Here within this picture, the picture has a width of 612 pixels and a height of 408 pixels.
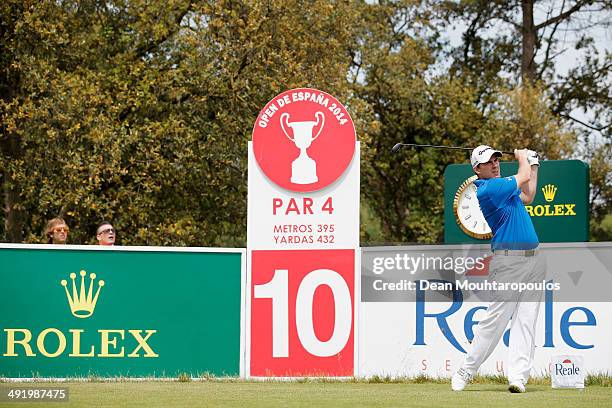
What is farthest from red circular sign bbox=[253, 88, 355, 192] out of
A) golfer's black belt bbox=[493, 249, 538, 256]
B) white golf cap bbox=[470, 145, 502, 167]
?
golfer's black belt bbox=[493, 249, 538, 256]

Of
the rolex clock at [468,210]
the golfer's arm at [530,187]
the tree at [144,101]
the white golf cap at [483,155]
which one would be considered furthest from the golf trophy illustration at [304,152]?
the tree at [144,101]

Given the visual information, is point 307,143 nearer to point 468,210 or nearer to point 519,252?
point 519,252

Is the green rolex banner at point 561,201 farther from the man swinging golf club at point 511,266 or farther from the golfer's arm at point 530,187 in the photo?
the man swinging golf club at point 511,266

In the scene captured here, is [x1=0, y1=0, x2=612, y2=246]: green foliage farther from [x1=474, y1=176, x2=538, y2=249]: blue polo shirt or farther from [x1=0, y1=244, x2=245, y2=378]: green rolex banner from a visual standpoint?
[x1=474, y1=176, x2=538, y2=249]: blue polo shirt

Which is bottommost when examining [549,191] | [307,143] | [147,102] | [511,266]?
[511,266]

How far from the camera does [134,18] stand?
25.1 meters

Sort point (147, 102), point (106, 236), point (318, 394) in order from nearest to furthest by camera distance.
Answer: point (318, 394), point (106, 236), point (147, 102)

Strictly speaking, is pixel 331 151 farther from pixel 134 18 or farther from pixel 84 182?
pixel 134 18

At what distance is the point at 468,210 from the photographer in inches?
581

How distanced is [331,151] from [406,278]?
4.19ft

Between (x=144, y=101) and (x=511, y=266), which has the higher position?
(x=144, y=101)

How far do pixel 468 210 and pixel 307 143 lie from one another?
4532 millimetres

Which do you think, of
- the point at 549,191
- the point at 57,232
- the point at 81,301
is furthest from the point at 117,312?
the point at 549,191

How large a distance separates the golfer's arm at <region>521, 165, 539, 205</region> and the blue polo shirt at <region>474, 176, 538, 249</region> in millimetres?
77
